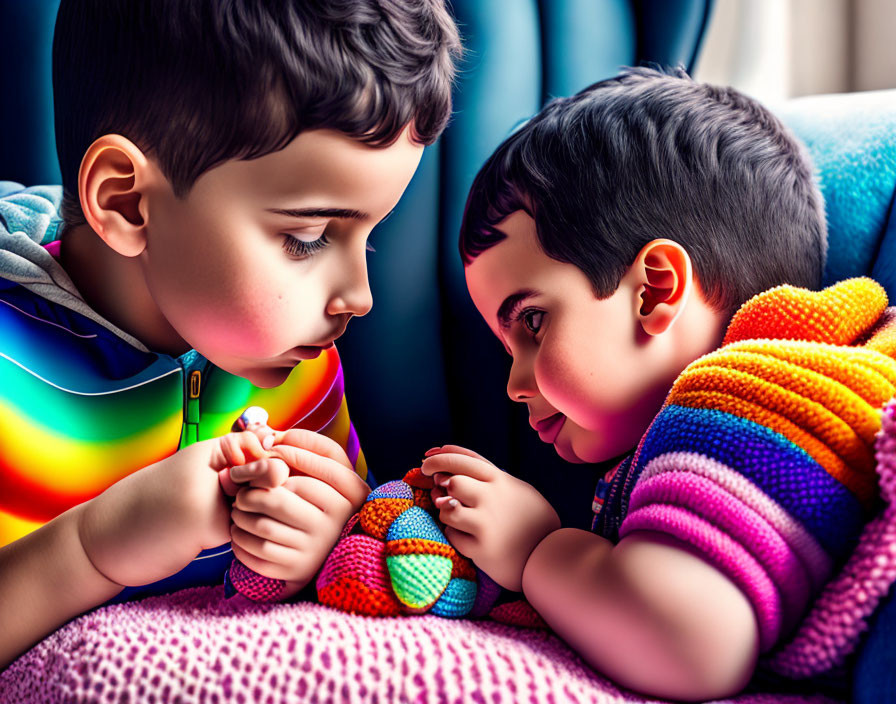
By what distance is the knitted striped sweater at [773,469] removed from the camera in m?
0.51

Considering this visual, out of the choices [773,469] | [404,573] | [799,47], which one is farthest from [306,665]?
[799,47]

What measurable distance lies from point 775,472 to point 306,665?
13.0 inches

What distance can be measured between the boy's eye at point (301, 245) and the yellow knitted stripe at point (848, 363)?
1.23ft

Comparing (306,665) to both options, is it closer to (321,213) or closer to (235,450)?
(235,450)

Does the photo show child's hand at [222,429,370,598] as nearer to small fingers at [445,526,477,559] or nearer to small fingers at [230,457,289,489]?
small fingers at [230,457,289,489]

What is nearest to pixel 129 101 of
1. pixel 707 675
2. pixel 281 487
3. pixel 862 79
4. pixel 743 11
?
pixel 281 487

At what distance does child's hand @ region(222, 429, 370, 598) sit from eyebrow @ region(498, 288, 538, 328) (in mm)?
223

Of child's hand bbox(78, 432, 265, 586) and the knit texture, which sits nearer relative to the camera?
the knit texture

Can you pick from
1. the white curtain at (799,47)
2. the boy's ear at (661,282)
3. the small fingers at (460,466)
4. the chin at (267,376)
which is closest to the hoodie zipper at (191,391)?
the chin at (267,376)

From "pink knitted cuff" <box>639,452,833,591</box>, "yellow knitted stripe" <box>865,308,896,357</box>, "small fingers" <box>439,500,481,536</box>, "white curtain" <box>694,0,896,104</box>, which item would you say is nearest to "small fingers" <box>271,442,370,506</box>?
"small fingers" <box>439,500,481,536</box>

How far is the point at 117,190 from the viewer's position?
0.68m

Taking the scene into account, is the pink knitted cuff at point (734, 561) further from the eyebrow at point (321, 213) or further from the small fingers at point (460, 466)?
the eyebrow at point (321, 213)

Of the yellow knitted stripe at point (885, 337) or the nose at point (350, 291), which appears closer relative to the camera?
the yellow knitted stripe at point (885, 337)

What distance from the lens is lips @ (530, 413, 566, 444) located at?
2.66 feet
